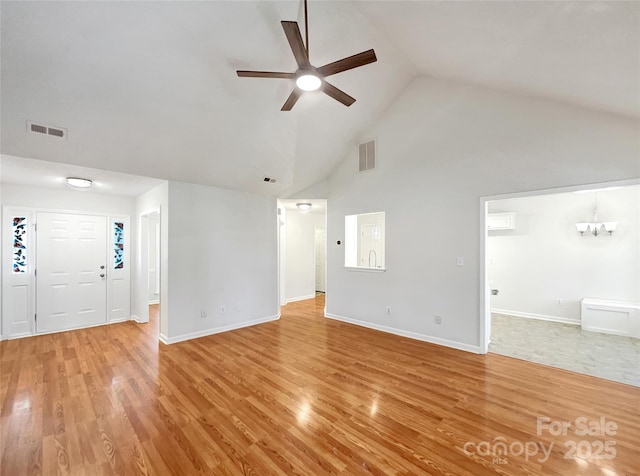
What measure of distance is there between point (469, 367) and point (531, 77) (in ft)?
11.2

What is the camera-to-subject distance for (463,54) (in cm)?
313

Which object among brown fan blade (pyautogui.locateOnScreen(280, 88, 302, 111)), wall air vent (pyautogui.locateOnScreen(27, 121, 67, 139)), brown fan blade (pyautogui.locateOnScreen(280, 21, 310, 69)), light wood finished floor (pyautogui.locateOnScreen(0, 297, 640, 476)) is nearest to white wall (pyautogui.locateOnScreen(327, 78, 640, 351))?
light wood finished floor (pyautogui.locateOnScreen(0, 297, 640, 476))

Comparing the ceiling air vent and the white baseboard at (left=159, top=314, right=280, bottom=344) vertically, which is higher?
the ceiling air vent

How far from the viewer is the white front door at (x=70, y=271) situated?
4.79m

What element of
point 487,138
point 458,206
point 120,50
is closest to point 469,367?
point 458,206

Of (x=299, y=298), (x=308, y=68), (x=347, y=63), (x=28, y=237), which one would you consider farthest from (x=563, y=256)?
(x=28, y=237)

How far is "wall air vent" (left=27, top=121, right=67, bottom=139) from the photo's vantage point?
2851 mm

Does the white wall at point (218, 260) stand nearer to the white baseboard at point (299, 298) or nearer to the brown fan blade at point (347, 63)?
the white baseboard at point (299, 298)

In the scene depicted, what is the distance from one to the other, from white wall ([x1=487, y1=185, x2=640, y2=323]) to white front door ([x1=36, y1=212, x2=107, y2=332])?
8.31 m

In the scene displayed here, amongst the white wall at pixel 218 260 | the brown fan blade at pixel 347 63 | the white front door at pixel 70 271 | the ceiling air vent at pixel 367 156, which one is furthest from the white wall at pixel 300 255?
the brown fan blade at pixel 347 63

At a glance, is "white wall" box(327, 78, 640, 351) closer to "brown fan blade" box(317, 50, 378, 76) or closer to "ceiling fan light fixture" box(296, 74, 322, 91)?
"brown fan blade" box(317, 50, 378, 76)

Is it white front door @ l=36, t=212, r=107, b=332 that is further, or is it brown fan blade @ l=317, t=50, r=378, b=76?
white front door @ l=36, t=212, r=107, b=332

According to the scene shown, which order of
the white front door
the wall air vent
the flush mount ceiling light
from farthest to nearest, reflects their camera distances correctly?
the white front door, the flush mount ceiling light, the wall air vent

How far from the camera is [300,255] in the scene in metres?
7.91
